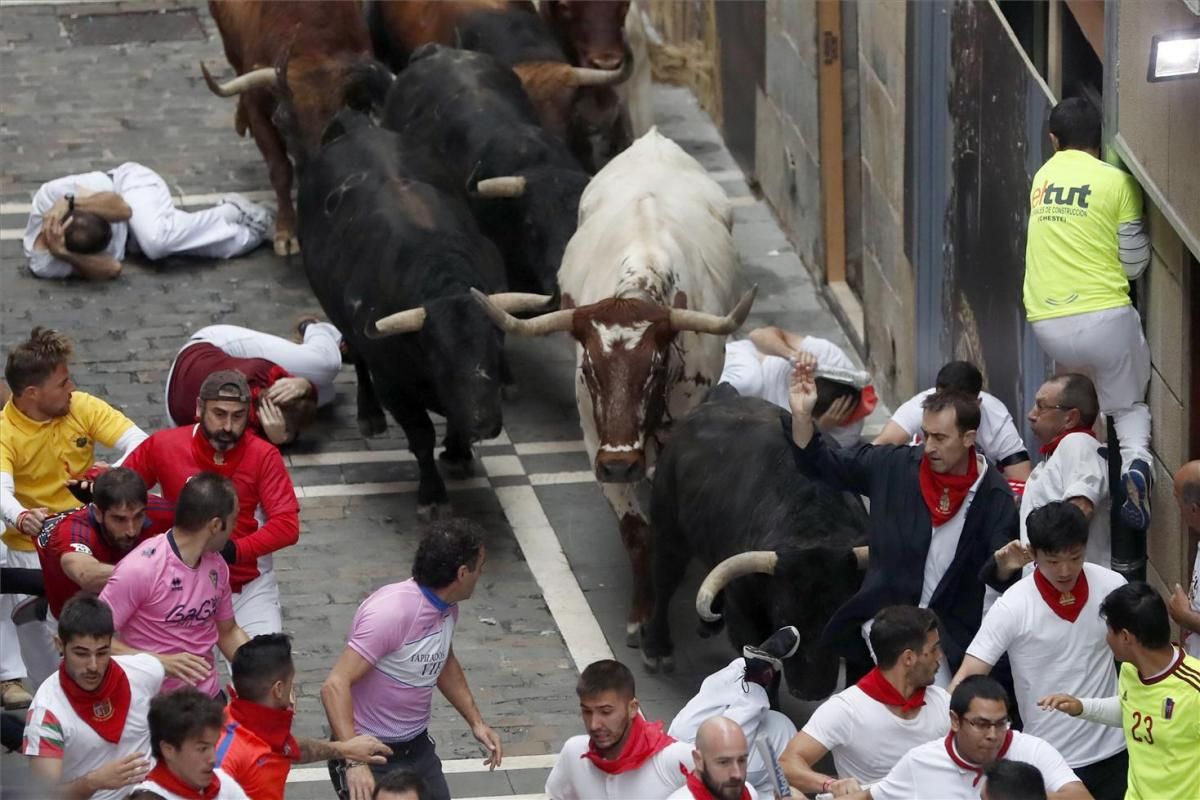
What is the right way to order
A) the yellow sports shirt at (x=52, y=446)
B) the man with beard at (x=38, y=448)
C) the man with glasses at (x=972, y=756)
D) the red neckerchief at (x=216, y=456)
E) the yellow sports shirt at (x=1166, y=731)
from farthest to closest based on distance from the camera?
the yellow sports shirt at (x=52, y=446)
the man with beard at (x=38, y=448)
the red neckerchief at (x=216, y=456)
the yellow sports shirt at (x=1166, y=731)
the man with glasses at (x=972, y=756)

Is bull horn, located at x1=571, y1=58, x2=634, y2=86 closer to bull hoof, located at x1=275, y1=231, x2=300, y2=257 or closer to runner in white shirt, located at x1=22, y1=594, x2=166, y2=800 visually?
bull hoof, located at x1=275, y1=231, x2=300, y2=257

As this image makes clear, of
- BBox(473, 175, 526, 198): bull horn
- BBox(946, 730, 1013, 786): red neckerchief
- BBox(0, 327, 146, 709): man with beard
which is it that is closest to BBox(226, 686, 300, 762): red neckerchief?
BBox(946, 730, 1013, 786): red neckerchief

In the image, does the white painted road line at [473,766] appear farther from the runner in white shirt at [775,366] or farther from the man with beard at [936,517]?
the runner in white shirt at [775,366]

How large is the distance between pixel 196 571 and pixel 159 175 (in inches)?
377

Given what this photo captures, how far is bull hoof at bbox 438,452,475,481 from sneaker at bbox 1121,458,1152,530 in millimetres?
5256

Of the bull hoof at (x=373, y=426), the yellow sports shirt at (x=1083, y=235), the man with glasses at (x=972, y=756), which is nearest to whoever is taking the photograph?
the man with glasses at (x=972, y=756)

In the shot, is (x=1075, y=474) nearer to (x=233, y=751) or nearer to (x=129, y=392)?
(x=233, y=751)

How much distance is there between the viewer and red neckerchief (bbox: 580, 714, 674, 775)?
784 centimetres

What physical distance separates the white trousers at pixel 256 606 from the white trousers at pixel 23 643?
102 centimetres

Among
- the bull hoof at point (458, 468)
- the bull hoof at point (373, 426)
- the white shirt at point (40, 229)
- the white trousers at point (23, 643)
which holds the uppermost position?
the white trousers at point (23, 643)

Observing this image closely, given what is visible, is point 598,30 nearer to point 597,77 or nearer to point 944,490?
point 597,77

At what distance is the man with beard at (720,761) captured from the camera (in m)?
7.28

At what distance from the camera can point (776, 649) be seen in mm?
9164

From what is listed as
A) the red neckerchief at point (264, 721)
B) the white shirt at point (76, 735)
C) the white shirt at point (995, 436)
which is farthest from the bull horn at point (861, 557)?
the white shirt at point (76, 735)
